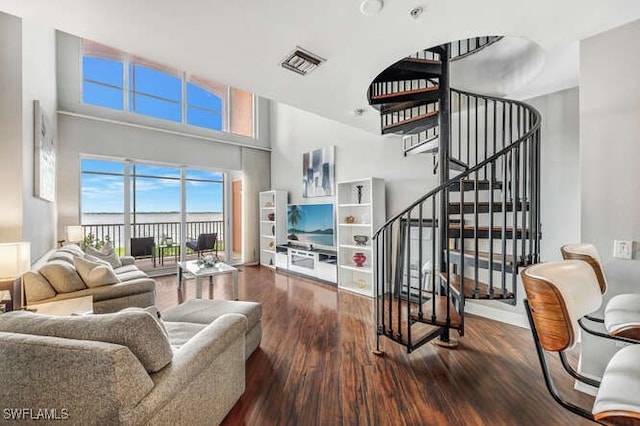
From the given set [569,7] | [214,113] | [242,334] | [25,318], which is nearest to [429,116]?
[569,7]

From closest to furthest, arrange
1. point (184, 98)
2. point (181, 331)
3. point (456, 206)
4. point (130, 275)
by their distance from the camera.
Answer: point (181, 331) < point (456, 206) < point (130, 275) < point (184, 98)

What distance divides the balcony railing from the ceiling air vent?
4.88 m

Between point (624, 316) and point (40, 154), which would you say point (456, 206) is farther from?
point (40, 154)

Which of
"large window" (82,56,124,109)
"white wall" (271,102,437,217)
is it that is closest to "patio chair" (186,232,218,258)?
"white wall" (271,102,437,217)

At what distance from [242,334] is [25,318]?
1095mm

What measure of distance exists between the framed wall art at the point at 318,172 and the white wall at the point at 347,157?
115 mm

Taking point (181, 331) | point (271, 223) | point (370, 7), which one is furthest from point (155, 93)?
point (370, 7)

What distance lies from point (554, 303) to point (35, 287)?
376 cm

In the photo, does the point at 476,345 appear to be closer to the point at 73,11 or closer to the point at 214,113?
the point at 73,11

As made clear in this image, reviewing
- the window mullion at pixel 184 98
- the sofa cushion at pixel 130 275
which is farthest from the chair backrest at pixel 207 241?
the window mullion at pixel 184 98

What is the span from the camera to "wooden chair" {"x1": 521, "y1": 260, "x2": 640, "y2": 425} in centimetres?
Result: 92

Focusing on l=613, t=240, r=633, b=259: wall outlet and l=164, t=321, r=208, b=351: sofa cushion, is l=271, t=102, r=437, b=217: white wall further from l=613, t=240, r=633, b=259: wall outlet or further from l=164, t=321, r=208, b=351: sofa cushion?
l=164, t=321, r=208, b=351: sofa cushion

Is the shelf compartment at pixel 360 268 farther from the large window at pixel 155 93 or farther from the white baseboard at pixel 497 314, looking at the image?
the large window at pixel 155 93
